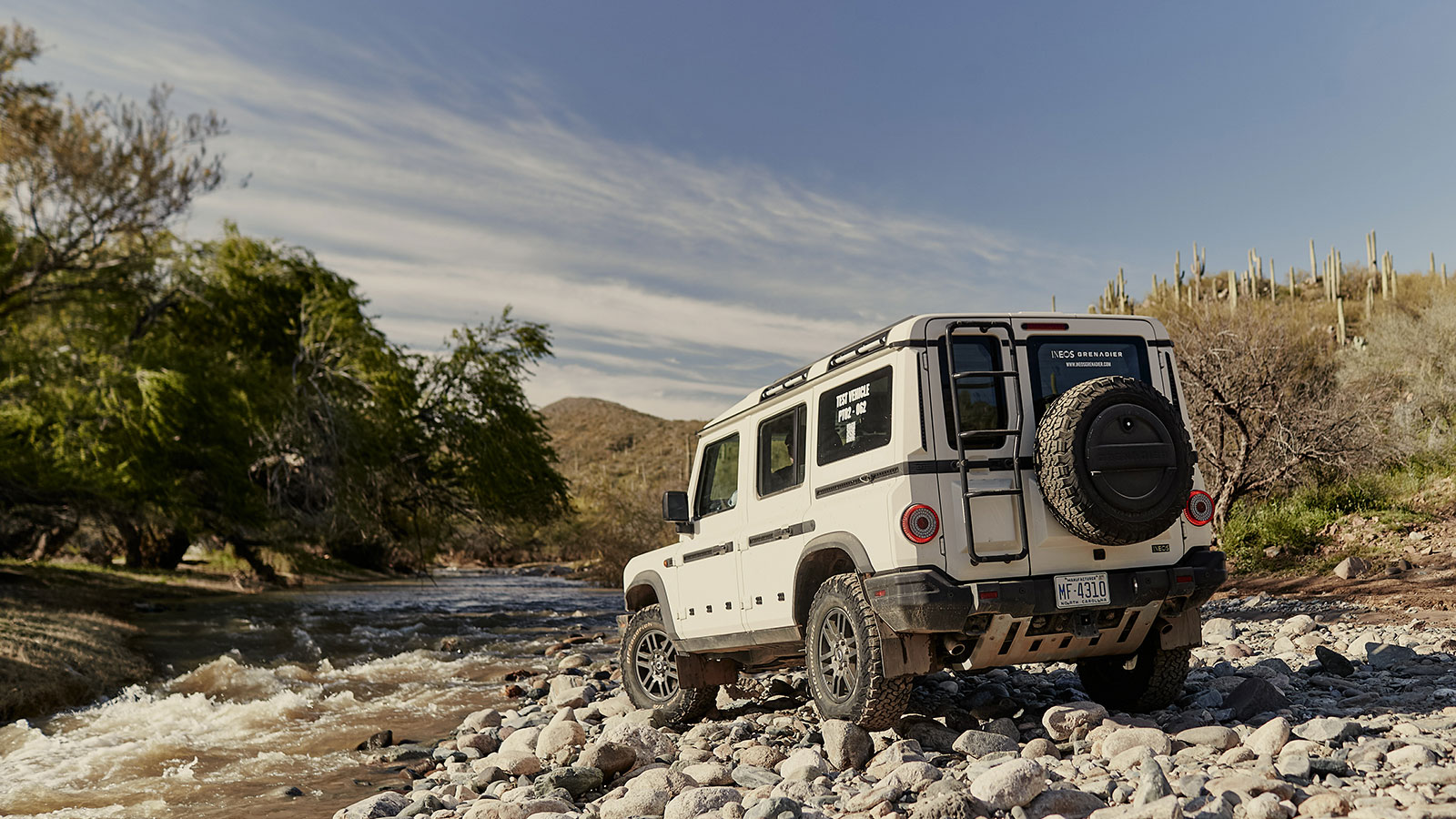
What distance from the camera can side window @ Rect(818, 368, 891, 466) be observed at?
6586mm

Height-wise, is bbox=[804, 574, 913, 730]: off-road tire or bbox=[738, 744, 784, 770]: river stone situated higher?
bbox=[804, 574, 913, 730]: off-road tire

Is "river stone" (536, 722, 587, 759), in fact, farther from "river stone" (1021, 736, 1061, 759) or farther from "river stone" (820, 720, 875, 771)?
"river stone" (1021, 736, 1061, 759)

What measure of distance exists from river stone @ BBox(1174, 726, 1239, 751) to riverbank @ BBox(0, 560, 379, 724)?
12484 millimetres

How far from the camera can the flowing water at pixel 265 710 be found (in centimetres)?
861

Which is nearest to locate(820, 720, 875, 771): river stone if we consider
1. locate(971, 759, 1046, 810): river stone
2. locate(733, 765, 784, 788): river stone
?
locate(733, 765, 784, 788): river stone

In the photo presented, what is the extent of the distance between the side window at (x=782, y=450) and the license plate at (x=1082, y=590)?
197cm

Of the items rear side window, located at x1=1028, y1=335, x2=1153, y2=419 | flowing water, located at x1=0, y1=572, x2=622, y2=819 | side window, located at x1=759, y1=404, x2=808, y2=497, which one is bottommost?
flowing water, located at x1=0, y1=572, x2=622, y2=819

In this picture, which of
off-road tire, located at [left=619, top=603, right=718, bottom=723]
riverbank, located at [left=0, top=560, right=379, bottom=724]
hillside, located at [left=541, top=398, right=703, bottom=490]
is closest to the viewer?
off-road tire, located at [left=619, top=603, right=718, bottom=723]

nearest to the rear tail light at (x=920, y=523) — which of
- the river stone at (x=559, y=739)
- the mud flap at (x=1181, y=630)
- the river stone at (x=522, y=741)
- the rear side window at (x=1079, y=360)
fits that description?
the rear side window at (x=1079, y=360)

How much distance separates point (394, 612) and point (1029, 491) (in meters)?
21.7

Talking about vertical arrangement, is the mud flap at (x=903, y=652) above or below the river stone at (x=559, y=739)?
above

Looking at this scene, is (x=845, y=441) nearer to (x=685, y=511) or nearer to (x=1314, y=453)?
(x=685, y=511)

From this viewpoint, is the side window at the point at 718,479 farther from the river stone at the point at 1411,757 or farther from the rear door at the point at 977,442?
the river stone at the point at 1411,757

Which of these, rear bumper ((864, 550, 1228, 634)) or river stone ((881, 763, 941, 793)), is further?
rear bumper ((864, 550, 1228, 634))
